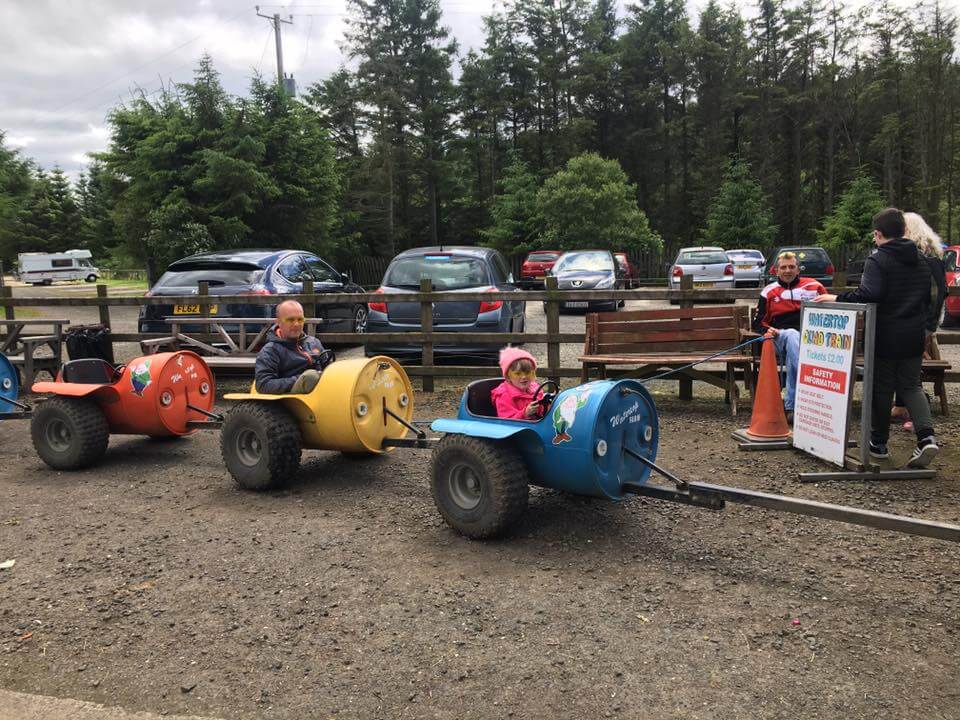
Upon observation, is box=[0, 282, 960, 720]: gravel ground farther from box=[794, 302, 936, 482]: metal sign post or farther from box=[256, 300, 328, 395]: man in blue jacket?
box=[256, 300, 328, 395]: man in blue jacket

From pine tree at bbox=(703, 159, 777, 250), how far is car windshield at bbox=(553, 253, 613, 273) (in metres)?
23.3

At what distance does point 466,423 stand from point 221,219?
2205 centimetres

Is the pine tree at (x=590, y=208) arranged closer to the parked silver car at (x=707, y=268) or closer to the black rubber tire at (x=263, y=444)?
the parked silver car at (x=707, y=268)

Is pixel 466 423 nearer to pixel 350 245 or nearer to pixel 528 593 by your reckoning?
pixel 528 593

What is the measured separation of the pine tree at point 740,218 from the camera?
40.4 m

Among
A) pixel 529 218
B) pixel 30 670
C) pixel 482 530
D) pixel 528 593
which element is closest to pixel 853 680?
pixel 528 593

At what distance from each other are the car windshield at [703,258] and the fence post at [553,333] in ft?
45.4

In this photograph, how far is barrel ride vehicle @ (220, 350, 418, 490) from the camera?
530cm

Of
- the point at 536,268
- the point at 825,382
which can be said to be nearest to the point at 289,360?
the point at 825,382

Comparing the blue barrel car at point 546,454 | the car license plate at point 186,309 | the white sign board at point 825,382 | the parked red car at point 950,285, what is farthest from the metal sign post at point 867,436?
the parked red car at point 950,285

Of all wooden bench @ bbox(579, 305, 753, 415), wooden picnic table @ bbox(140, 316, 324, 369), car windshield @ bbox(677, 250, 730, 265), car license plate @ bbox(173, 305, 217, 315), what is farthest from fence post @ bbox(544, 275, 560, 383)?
car windshield @ bbox(677, 250, 730, 265)

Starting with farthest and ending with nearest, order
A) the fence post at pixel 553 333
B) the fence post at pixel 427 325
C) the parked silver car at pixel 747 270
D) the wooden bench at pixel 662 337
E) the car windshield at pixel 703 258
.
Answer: the parked silver car at pixel 747 270 < the car windshield at pixel 703 258 < the fence post at pixel 427 325 < the fence post at pixel 553 333 < the wooden bench at pixel 662 337

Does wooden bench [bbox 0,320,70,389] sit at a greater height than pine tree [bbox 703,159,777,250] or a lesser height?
lesser

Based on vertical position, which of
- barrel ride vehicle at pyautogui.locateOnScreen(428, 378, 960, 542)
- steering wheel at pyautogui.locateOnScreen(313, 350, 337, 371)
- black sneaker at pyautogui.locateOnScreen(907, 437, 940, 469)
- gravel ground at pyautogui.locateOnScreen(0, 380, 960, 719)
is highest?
steering wheel at pyautogui.locateOnScreen(313, 350, 337, 371)
